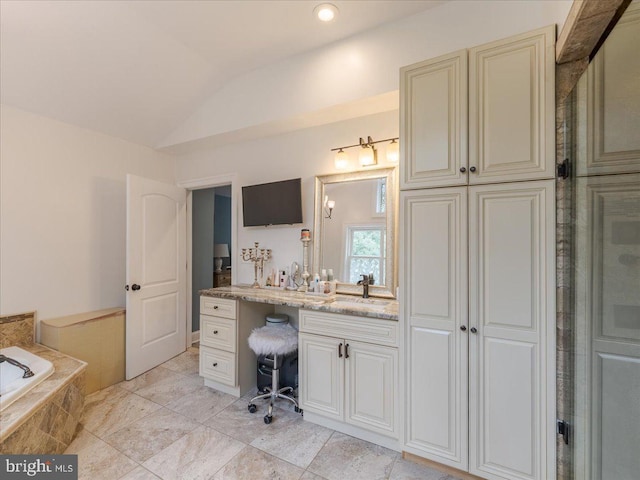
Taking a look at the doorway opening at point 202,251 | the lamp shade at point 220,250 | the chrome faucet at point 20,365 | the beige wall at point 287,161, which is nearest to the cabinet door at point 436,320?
the beige wall at point 287,161

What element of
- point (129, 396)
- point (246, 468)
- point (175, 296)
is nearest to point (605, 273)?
point (246, 468)

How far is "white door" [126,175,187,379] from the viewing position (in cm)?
299

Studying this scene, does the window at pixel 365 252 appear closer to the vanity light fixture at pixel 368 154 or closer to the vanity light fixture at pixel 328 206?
the vanity light fixture at pixel 328 206

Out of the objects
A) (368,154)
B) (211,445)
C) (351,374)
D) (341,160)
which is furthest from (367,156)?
(211,445)

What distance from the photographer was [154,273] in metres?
3.24

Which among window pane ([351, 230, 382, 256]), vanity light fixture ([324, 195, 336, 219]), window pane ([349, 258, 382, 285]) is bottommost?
window pane ([349, 258, 382, 285])

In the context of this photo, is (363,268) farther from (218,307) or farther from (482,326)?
(218,307)

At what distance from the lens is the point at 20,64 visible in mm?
2256

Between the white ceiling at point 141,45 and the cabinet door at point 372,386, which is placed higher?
the white ceiling at point 141,45

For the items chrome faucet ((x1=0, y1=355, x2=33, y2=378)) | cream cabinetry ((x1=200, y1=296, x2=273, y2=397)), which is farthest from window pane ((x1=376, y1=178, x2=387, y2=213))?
chrome faucet ((x1=0, y1=355, x2=33, y2=378))

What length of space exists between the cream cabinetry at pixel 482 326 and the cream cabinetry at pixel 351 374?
0.53 ft

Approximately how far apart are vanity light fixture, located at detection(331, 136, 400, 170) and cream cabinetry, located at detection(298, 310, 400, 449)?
1.32 m

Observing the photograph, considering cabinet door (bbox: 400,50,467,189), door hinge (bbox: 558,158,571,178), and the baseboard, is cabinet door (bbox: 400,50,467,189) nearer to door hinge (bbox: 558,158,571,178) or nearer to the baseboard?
door hinge (bbox: 558,158,571,178)

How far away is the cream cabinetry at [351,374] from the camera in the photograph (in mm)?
1886
